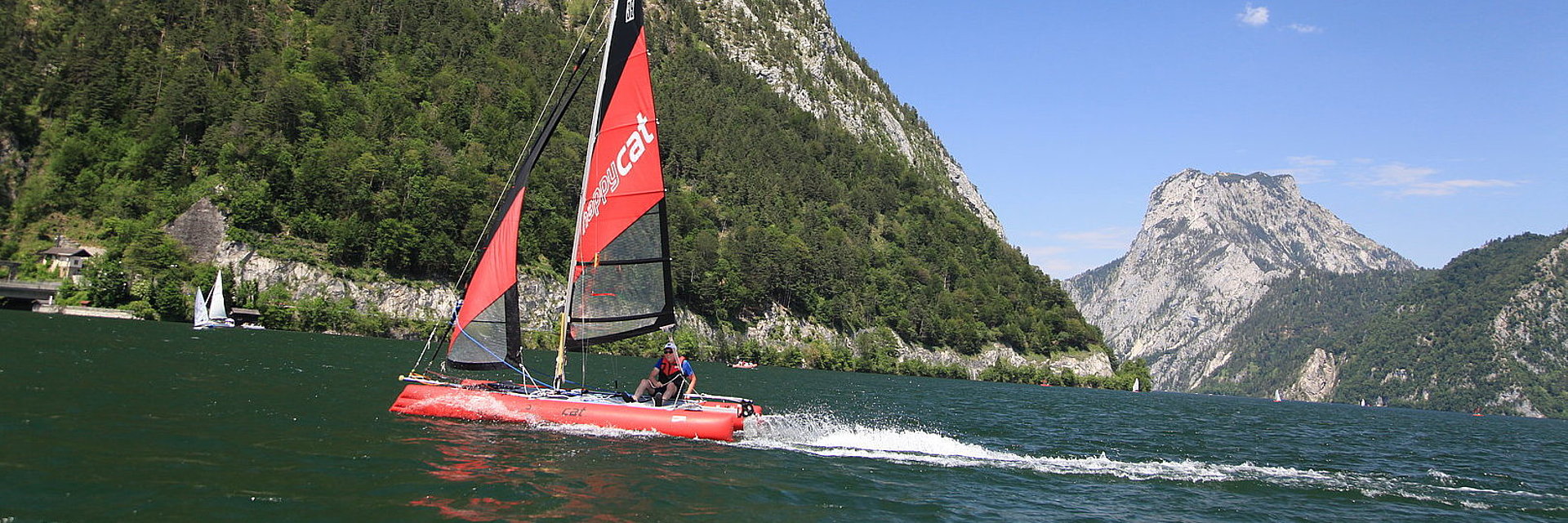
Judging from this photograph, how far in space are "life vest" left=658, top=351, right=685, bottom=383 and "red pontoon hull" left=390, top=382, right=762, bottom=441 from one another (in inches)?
52.1

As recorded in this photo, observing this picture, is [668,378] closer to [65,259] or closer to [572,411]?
[572,411]

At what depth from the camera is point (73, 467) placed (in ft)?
45.7

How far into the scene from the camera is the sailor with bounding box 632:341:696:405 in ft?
86.3

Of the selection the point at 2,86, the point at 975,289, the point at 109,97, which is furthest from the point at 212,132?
the point at 975,289

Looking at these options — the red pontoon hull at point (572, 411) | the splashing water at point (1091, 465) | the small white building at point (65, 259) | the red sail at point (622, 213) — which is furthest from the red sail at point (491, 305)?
the small white building at point (65, 259)

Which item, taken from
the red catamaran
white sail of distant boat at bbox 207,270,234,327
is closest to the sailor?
the red catamaran

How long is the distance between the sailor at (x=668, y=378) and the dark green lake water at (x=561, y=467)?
2105 millimetres

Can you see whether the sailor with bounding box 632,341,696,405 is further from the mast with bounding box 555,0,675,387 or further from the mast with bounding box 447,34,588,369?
the mast with bounding box 447,34,588,369

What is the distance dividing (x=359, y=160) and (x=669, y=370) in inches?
4011

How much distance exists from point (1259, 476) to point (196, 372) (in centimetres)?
3653

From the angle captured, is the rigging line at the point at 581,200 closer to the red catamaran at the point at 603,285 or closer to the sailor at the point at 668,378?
the red catamaran at the point at 603,285

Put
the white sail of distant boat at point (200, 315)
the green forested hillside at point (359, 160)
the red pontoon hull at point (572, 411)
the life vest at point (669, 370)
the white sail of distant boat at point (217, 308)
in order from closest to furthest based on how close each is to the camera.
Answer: the red pontoon hull at point (572, 411) < the life vest at point (669, 370) < the white sail of distant boat at point (200, 315) < the white sail of distant boat at point (217, 308) < the green forested hillside at point (359, 160)

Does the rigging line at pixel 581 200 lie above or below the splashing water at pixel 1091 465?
A: above

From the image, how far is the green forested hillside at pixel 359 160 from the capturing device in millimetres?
102000
